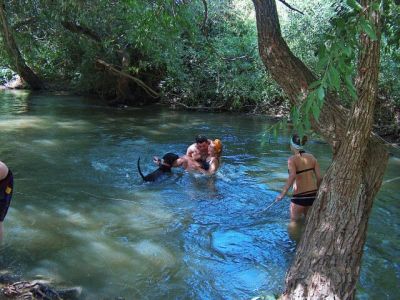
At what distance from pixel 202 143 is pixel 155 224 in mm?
2891

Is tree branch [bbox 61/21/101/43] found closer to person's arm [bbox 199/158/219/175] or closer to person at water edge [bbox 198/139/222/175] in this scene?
person at water edge [bbox 198/139/222/175]

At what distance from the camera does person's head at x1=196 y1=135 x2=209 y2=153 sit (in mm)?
9461

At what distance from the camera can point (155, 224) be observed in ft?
23.0

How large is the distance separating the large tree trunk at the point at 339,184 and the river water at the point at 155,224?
0.84 meters

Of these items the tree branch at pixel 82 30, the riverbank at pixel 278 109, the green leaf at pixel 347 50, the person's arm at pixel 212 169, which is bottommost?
the person's arm at pixel 212 169

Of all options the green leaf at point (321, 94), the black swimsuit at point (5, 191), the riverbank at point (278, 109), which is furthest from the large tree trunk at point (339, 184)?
the riverbank at point (278, 109)

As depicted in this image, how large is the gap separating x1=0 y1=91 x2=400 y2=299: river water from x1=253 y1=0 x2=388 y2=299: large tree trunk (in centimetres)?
84

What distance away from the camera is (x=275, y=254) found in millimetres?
6043

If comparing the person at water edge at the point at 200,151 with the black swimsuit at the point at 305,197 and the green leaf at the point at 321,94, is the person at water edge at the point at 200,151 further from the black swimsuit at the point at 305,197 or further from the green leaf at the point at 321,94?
the green leaf at the point at 321,94

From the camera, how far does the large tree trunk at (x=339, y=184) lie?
3.38 metres

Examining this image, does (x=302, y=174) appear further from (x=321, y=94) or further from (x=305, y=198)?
(x=321, y=94)

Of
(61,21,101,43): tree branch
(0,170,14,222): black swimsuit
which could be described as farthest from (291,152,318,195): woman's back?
(61,21,101,43): tree branch

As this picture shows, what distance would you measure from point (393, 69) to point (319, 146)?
318cm

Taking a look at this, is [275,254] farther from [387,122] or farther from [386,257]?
[387,122]
